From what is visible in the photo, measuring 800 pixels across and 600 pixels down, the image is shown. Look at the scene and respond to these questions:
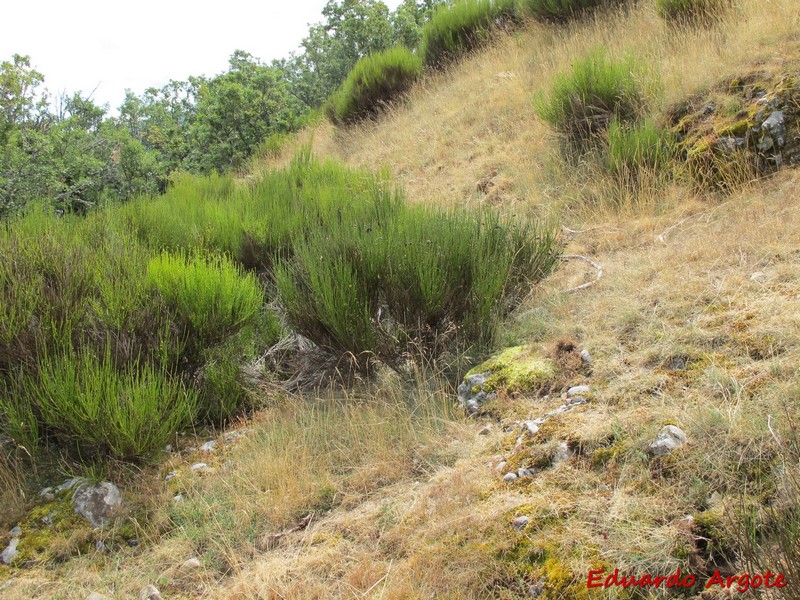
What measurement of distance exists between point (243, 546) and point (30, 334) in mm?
2295

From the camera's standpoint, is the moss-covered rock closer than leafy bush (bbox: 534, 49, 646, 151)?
Yes

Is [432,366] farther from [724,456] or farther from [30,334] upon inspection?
[30,334]

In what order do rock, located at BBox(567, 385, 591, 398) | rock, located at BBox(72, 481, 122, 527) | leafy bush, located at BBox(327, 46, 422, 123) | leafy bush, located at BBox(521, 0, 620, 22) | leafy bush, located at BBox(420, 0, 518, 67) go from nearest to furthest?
rock, located at BBox(567, 385, 591, 398) → rock, located at BBox(72, 481, 122, 527) → leafy bush, located at BBox(521, 0, 620, 22) → leafy bush, located at BBox(420, 0, 518, 67) → leafy bush, located at BBox(327, 46, 422, 123)

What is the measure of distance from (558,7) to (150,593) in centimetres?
1146

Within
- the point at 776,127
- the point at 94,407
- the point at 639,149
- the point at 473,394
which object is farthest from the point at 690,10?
the point at 94,407

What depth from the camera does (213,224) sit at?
655 cm

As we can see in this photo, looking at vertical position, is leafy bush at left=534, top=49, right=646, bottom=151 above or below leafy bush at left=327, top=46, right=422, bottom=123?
below

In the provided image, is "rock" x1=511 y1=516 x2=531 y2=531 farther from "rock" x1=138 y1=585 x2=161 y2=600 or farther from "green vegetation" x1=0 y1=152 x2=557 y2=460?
"green vegetation" x1=0 y1=152 x2=557 y2=460

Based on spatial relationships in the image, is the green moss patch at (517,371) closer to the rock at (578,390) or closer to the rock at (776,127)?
the rock at (578,390)

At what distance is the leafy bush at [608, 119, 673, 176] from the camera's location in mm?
6380

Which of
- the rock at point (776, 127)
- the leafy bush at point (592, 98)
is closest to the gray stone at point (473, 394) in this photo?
the rock at point (776, 127)

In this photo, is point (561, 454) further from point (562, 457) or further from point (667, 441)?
point (667, 441)

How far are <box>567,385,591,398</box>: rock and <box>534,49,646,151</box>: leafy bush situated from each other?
4.79 metres

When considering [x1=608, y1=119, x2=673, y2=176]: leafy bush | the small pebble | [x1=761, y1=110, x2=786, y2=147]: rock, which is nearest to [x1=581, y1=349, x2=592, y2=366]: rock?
the small pebble
